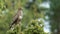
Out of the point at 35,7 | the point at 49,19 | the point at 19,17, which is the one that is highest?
the point at 19,17

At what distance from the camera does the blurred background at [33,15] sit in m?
5.55

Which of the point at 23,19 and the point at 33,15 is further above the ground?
the point at 33,15

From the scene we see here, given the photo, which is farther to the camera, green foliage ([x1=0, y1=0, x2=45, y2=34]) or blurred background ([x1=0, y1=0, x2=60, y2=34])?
blurred background ([x1=0, y1=0, x2=60, y2=34])

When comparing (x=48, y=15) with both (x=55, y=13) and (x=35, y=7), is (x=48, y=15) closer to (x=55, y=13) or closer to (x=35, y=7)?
(x=55, y=13)

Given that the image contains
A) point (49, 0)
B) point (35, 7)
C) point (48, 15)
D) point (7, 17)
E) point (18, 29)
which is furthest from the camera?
point (49, 0)

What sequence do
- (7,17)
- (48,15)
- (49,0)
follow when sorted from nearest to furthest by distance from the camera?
(7,17) < (48,15) < (49,0)

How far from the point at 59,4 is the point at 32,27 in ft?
46.4

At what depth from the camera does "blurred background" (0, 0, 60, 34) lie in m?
5.55

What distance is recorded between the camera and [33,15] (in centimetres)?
1267

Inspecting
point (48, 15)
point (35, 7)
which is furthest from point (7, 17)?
point (48, 15)

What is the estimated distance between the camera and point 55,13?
19766mm

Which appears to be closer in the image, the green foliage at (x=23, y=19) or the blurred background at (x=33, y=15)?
the green foliage at (x=23, y=19)

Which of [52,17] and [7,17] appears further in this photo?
→ [52,17]

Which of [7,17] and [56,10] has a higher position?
[7,17]
